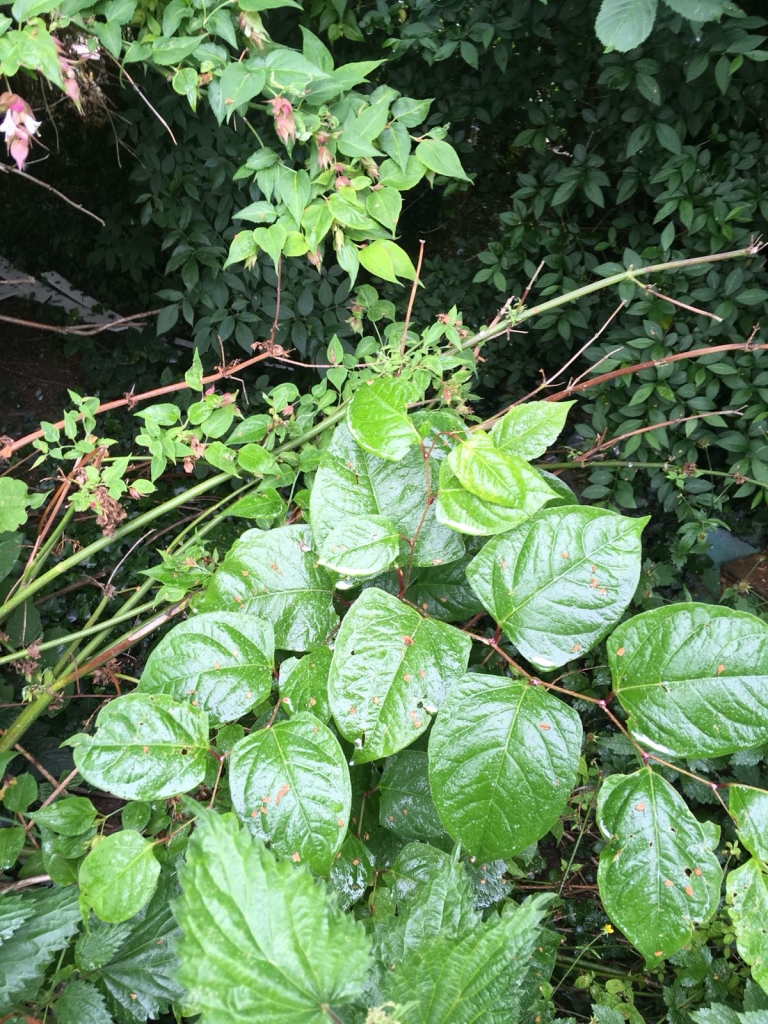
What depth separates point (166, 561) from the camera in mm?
920

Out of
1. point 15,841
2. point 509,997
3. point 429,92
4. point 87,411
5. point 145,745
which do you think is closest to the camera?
point 509,997

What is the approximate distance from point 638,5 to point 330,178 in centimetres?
51

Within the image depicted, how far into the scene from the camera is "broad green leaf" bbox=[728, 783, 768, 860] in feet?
2.06

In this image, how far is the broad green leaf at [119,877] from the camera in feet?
2.09

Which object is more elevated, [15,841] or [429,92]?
[429,92]

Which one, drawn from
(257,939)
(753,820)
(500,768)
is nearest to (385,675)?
(500,768)

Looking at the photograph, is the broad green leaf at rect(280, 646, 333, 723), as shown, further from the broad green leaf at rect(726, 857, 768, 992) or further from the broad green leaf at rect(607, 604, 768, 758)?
the broad green leaf at rect(726, 857, 768, 992)

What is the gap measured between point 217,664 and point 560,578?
14.3 inches

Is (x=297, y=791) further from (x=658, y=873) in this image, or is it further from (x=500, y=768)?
(x=658, y=873)

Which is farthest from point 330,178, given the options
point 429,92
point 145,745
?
A: point 429,92

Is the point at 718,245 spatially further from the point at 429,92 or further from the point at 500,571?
the point at 500,571

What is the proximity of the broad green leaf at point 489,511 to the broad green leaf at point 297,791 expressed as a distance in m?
0.24

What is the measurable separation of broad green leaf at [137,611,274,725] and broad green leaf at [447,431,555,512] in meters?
0.26

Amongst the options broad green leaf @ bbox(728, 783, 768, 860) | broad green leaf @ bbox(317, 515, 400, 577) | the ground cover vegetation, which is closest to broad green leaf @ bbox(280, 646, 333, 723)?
the ground cover vegetation
